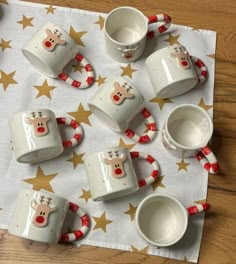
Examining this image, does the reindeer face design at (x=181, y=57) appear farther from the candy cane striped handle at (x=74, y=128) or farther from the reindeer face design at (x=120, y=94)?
the candy cane striped handle at (x=74, y=128)

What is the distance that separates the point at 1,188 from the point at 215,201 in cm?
35

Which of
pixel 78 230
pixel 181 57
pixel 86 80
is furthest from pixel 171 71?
pixel 78 230

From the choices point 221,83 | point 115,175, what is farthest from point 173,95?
point 115,175

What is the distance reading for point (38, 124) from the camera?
646 mm

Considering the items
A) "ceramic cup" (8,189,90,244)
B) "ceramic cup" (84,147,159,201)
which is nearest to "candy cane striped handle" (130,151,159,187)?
"ceramic cup" (84,147,159,201)

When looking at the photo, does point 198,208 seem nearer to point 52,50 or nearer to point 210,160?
point 210,160

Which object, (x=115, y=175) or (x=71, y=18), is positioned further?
(x=71, y=18)

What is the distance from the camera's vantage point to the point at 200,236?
0.67 metres

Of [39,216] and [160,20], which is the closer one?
[39,216]

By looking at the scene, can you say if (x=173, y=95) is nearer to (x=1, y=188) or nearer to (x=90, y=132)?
(x=90, y=132)

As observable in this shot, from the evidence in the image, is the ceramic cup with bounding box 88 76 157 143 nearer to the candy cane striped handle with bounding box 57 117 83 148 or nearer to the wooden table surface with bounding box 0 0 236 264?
the candy cane striped handle with bounding box 57 117 83 148

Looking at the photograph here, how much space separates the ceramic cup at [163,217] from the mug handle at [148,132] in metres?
0.11

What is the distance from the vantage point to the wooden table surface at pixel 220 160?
66cm

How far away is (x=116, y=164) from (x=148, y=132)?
0.11 meters
